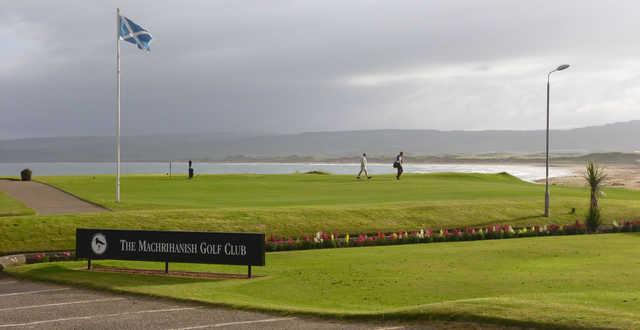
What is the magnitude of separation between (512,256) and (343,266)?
6765mm

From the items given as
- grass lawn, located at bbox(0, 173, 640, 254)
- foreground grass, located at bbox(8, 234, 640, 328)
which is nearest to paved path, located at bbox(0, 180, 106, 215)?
grass lawn, located at bbox(0, 173, 640, 254)

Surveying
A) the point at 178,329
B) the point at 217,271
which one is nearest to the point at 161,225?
the point at 217,271

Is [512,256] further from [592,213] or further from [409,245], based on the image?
[592,213]

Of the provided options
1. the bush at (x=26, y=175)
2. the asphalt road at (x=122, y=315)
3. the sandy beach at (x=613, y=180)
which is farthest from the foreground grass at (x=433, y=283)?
the sandy beach at (x=613, y=180)

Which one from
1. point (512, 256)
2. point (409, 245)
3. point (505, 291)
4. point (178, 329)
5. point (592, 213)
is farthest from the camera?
point (592, 213)

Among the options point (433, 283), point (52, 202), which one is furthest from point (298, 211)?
point (52, 202)

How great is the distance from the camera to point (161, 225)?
28266mm

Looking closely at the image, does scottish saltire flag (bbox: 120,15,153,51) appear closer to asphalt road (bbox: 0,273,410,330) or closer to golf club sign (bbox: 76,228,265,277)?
golf club sign (bbox: 76,228,265,277)

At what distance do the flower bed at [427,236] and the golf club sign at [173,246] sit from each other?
21.6 feet

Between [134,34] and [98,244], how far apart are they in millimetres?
18126

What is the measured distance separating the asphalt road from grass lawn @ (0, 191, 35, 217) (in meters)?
14.0

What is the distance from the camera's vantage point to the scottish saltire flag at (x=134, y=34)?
36.0 meters

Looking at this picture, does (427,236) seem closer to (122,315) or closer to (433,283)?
(433,283)

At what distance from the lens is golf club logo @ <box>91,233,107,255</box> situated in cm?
2117
